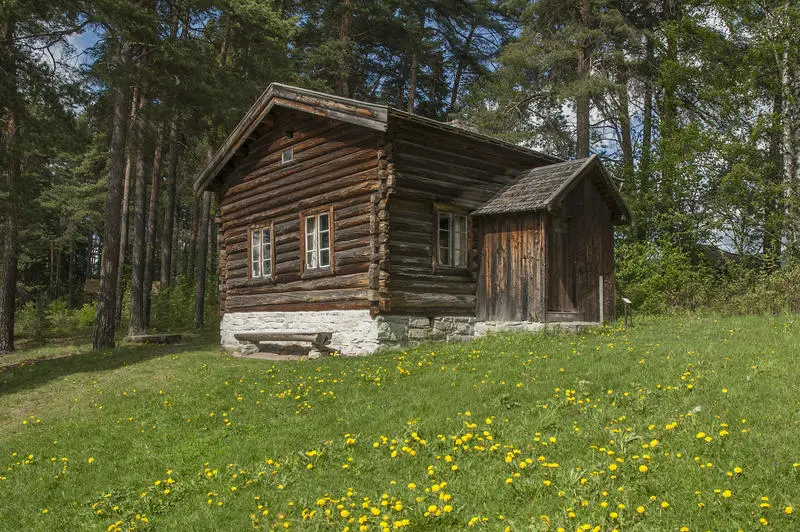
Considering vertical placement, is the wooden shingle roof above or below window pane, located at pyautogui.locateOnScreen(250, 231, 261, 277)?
above

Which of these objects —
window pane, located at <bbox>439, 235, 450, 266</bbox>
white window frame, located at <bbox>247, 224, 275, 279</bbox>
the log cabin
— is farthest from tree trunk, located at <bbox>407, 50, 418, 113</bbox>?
window pane, located at <bbox>439, 235, 450, 266</bbox>

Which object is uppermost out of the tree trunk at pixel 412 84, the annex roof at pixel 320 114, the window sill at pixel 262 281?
the tree trunk at pixel 412 84

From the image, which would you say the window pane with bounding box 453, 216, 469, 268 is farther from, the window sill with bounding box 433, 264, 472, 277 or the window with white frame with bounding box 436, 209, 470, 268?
the window sill with bounding box 433, 264, 472, 277

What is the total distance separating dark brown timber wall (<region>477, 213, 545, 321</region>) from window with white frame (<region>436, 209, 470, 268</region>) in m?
0.45

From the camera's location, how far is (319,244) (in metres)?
17.3

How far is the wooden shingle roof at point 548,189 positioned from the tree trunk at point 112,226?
11424mm

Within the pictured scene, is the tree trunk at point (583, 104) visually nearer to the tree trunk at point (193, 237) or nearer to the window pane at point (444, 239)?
the window pane at point (444, 239)

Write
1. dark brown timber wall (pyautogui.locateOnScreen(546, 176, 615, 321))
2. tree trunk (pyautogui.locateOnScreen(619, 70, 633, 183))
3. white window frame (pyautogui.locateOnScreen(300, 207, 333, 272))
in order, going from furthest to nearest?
1. tree trunk (pyautogui.locateOnScreen(619, 70, 633, 183))
2. white window frame (pyautogui.locateOnScreen(300, 207, 333, 272))
3. dark brown timber wall (pyautogui.locateOnScreen(546, 176, 615, 321))

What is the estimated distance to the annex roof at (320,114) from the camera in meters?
15.0

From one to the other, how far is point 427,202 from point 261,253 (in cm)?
640

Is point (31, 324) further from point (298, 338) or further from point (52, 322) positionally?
point (298, 338)

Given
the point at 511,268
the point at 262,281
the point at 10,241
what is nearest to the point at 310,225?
the point at 262,281

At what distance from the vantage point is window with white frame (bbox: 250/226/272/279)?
64.1 ft

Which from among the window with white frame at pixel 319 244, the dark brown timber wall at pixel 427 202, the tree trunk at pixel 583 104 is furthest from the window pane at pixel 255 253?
the tree trunk at pixel 583 104
